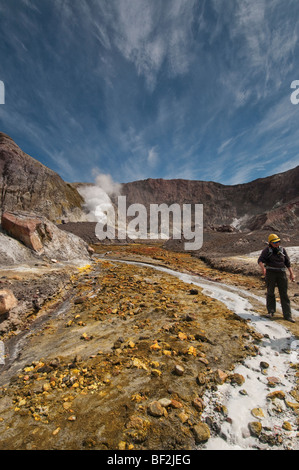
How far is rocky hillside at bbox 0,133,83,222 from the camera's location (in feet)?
215

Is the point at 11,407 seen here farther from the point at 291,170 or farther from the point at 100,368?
the point at 291,170

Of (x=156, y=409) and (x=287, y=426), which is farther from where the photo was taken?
(x=156, y=409)

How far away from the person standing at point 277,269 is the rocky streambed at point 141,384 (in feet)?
3.57

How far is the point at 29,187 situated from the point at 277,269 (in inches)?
3118

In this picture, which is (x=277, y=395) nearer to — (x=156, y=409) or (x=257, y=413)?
(x=257, y=413)

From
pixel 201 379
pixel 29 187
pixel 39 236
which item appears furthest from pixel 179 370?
pixel 29 187

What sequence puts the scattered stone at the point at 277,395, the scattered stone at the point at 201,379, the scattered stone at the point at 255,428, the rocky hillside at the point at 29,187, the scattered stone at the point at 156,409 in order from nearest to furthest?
the scattered stone at the point at 255,428
the scattered stone at the point at 156,409
the scattered stone at the point at 277,395
the scattered stone at the point at 201,379
the rocky hillside at the point at 29,187

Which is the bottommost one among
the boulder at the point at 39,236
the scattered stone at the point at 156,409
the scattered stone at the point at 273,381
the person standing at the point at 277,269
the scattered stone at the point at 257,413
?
the scattered stone at the point at 257,413

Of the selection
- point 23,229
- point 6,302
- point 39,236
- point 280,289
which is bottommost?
point 6,302

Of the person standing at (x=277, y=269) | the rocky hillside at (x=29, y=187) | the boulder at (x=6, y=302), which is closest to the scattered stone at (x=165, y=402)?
the person standing at (x=277, y=269)

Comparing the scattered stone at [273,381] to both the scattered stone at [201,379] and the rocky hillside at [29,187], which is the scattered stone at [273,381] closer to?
the scattered stone at [201,379]

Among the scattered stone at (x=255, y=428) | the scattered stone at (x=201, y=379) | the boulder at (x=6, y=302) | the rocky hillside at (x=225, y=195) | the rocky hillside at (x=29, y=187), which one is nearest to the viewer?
the scattered stone at (x=255, y=428)

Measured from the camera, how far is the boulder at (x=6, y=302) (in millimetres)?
6453

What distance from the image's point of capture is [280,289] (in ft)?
20.9
